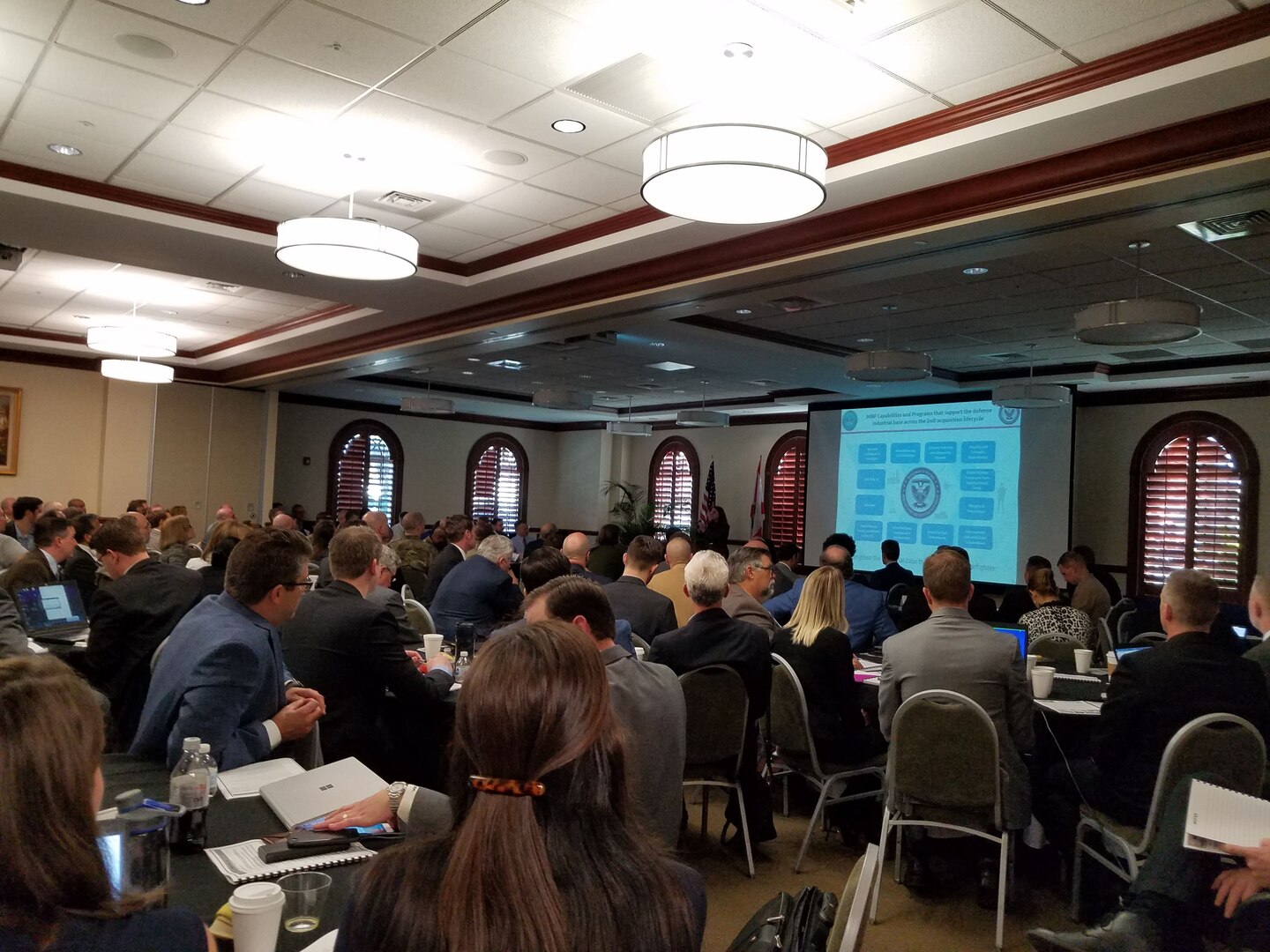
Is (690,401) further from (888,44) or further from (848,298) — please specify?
(888,44)

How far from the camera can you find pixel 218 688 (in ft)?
7.59

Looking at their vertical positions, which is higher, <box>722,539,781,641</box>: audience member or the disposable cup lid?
<box>722,539,781,641</box>: audience member

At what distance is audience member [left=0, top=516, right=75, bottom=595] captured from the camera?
5152mm

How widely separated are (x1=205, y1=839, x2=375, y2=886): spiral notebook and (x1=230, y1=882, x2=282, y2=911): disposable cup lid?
0.28 m

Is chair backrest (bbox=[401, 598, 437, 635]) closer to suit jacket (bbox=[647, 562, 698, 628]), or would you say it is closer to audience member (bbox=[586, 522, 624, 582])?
suit jacket (bbox=[647, 562, 698, 628])

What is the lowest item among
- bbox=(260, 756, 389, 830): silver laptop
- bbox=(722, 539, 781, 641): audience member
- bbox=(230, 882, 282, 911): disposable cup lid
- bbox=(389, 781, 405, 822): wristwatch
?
bbox=(260, 756, 389, 830): silver laptop

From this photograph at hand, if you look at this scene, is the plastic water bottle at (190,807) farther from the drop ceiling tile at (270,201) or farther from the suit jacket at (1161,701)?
the drop ceiling tile at (270,201)

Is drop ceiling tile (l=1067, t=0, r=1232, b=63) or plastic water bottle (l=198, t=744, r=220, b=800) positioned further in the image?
drop ceiling tile (l=1067, t=0, r=1232, b=63)

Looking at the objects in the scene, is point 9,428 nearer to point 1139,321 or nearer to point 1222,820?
point 1139,321

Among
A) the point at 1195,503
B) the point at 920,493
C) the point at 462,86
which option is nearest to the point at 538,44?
the point at 462,86

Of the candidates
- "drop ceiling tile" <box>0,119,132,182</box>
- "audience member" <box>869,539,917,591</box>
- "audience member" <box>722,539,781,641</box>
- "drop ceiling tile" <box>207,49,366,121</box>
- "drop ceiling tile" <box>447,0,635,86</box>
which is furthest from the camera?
"audience member" <box>869,539,917,591</box>

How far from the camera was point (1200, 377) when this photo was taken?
31.9 ft

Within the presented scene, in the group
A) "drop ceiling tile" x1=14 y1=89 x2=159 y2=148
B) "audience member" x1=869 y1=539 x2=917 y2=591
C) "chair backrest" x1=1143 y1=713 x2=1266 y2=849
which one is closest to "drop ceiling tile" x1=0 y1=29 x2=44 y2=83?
"drop ceiling tile" x1=14 y1=89 x2=159 y2=148

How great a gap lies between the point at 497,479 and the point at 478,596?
41.1ft
